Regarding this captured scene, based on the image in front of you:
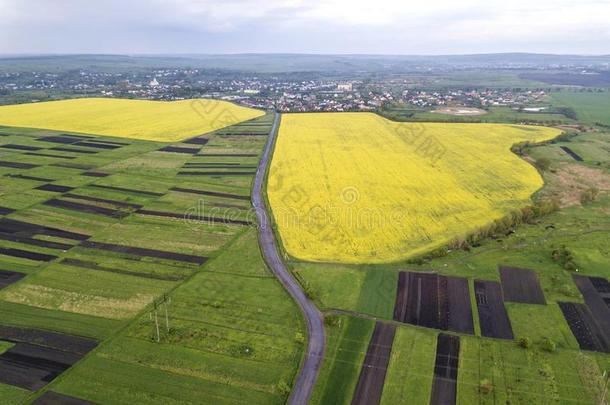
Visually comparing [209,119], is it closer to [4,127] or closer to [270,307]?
[4,127]

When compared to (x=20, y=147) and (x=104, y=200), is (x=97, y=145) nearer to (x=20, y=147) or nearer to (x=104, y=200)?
(x=20, y=147)

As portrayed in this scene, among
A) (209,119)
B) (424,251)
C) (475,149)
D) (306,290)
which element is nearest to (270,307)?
(306,290)

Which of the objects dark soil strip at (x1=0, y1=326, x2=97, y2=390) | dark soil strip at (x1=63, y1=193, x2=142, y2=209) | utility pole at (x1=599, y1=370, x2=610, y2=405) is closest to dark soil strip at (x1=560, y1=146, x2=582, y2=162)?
utility pole at (x1=599, y1=370, x2=610, y2=405)

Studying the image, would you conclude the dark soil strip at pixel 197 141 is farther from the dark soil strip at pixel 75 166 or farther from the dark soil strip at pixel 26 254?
the dark soil strip at pixel 26 254

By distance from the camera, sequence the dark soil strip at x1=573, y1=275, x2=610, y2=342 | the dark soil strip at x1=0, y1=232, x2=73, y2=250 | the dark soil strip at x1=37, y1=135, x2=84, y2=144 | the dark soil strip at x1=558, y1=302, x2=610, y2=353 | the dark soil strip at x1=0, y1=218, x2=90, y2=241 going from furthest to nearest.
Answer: the dark soil strip at x1=37, y1=135, x2=84, y2=144, the dark soil strip at x1=0, y1=218, x2=90, y2=241, the dark soil strip at x1=0, y1=232, x2=73, y2=250, the dark soil strip at x1=573, y1=275, x2=610, y2=342, the dark soil strip at x1=558, y1=302, x2=610, y2=353

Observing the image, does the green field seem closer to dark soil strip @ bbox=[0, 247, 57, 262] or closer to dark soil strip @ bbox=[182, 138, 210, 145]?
dark soil strip @ bbox=[0, 247, 57, 262]
